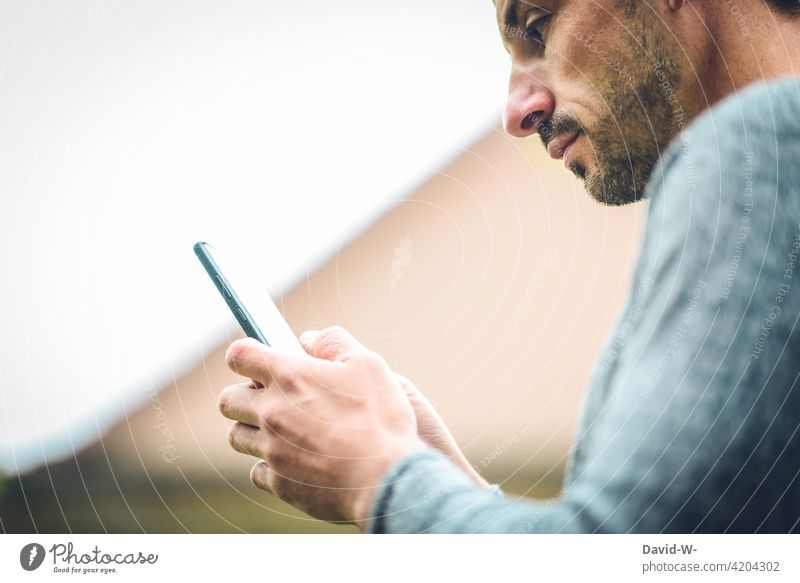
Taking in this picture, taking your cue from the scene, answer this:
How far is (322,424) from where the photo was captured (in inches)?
19.7

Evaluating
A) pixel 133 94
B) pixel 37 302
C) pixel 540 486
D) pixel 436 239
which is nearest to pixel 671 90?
pixel 436 239

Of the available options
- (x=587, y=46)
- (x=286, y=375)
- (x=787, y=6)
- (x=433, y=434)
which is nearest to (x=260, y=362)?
(x=286, y=375)

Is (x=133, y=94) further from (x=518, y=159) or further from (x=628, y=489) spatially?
(x=628, y=489)

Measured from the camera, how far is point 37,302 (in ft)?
2.49

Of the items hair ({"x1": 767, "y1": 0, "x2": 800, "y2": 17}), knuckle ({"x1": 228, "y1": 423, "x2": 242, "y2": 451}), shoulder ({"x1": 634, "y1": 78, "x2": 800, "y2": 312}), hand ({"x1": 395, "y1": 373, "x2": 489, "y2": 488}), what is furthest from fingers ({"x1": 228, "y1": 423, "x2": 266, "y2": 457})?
hair ({"x1": 767, "y1": 0, "x2": 800, "y2": 17})

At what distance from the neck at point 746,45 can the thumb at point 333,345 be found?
36 centimetres

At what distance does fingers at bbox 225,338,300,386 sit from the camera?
535 mm

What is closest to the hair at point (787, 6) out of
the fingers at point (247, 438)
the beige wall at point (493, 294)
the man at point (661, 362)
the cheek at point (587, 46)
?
the man at point (661, 362)

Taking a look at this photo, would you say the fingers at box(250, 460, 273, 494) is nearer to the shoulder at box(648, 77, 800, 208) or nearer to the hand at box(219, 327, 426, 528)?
the hand at box(219, 327, 426, 528)

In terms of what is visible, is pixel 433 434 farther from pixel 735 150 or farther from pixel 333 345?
pixel 735 150

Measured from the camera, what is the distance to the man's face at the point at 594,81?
675 mm

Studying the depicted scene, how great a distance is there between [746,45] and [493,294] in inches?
12.7

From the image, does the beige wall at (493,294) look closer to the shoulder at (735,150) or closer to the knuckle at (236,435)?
the knuckle at (236,435)

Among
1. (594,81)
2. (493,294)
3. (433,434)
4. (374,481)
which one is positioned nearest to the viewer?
(374,481)
